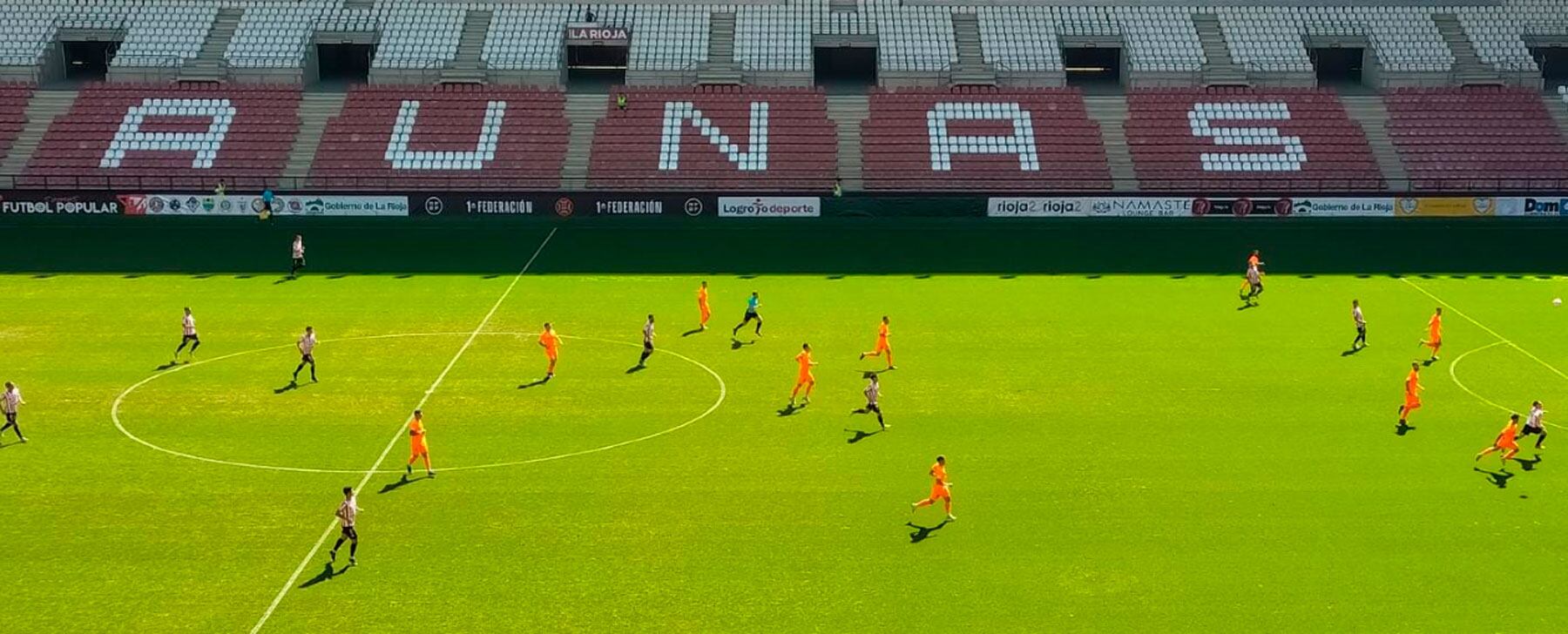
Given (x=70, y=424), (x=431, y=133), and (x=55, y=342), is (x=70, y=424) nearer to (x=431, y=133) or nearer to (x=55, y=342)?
(x=55, y=342)

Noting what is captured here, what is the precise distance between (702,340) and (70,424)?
51.0 feet

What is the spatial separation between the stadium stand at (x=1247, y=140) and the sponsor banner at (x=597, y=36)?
24422 millimetres

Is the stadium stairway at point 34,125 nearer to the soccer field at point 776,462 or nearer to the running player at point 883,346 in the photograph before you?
the soccer field at point 776,462

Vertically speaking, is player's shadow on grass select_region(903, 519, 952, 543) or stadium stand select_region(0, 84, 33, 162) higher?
stadium stand select_region(0, 84, 33, 162)

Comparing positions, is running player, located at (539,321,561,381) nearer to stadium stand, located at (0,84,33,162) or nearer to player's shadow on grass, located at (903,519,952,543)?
player's shadow on grass, located at (903,519,952,543)

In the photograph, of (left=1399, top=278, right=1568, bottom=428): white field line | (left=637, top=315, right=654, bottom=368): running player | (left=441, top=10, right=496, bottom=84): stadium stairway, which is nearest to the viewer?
(left=1399, top=278, right=1568, bottom=428): white field line

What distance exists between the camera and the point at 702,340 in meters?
39.5

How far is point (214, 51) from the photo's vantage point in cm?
6981

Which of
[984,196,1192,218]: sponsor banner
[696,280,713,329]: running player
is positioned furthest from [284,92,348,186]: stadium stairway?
[984,196,1192,218]: sponsor banner

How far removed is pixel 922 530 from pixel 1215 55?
52.0 meters

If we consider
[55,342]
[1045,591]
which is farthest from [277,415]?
[1045,591]

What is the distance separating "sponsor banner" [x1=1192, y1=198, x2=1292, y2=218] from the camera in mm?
57938

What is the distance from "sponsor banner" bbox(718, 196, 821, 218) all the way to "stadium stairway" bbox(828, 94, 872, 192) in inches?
145

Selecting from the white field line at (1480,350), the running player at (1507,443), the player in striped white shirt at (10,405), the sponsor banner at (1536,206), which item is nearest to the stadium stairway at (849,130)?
the white field line at (1480,350)
